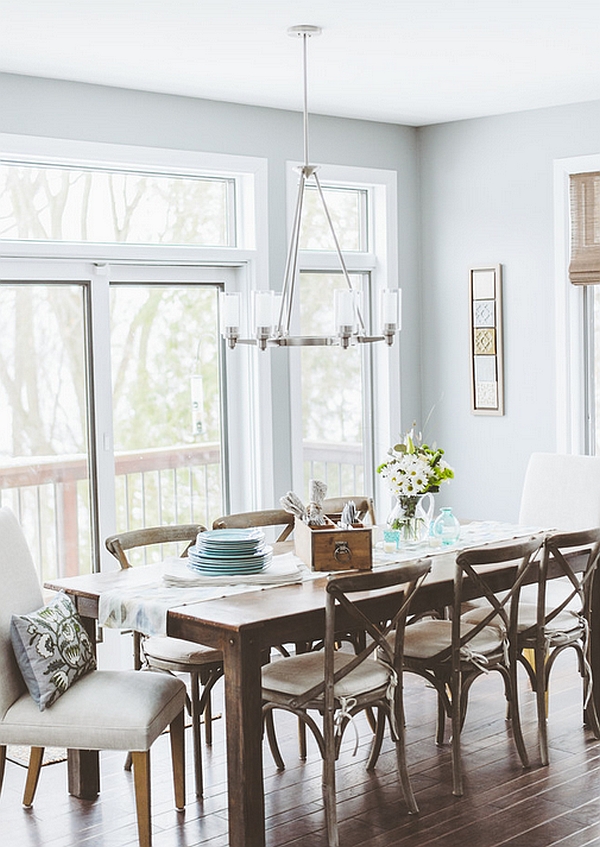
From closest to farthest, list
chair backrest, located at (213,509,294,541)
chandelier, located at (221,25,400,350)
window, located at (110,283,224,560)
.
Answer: chandelier, located at (221,25,400,350) < chair backrest, located at (213,509,294,541) < window, located at (110,283,224,560)

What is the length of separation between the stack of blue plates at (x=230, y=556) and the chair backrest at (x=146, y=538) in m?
0.26

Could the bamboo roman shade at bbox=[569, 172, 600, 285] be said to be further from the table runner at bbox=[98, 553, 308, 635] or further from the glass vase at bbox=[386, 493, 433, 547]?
the table runner at bbox=[98, 553, 308, 635]

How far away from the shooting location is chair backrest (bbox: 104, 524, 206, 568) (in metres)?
4.23

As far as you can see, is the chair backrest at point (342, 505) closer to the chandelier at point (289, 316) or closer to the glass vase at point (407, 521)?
the glass vase at point (407, 521)

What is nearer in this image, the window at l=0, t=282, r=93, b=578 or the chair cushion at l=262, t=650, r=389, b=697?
the chair cushion at l=262, t=650, r=389, b=697

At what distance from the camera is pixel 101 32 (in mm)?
4121

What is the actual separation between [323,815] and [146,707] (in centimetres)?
78

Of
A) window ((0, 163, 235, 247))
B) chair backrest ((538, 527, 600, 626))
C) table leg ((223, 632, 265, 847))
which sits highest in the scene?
window ((0, 163, 235, 247))

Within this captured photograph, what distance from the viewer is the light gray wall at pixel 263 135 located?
4.85 metres

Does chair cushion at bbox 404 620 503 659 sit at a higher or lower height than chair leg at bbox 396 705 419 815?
higher

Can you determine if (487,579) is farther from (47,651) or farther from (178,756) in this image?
(47,651)

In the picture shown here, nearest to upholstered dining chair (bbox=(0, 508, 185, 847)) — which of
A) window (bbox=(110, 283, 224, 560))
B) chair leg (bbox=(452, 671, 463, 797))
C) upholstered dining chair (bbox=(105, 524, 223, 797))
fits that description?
upholstered dining chair (bbox=(105, 524, 223, 797))

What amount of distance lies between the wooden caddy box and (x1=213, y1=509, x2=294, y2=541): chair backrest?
624mm

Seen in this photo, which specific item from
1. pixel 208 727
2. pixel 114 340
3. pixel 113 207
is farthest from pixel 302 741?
pixel 113 207
